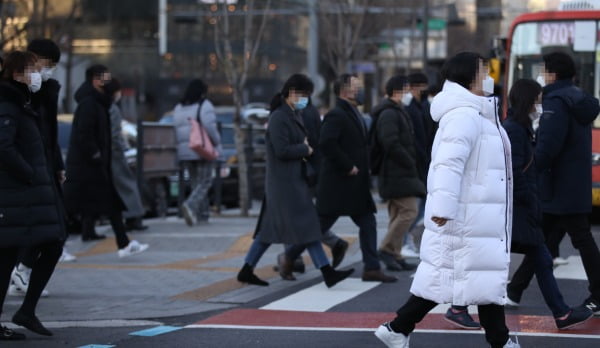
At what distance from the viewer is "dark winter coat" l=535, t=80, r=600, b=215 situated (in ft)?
28.1

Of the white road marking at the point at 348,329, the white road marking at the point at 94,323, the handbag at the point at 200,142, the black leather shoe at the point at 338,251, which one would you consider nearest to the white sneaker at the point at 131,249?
the black leather shoe at the point at 338,251

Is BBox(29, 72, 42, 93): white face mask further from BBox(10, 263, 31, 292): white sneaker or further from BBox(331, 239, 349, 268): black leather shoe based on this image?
BBox(331, 239, 349, 268): black leather shoe

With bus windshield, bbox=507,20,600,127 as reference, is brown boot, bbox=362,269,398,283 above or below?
below

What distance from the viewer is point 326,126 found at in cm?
1050

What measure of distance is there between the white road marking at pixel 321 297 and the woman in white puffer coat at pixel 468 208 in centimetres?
262

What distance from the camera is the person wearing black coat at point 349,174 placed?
10.5 m

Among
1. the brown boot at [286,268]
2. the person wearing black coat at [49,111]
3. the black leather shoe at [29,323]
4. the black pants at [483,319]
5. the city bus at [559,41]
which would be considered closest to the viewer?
the black pants at [483,319]

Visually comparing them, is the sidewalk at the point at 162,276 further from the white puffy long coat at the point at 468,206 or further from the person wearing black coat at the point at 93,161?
the white puffy long coat at the point at 468,206

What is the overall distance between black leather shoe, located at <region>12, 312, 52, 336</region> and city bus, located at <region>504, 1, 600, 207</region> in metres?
9.87

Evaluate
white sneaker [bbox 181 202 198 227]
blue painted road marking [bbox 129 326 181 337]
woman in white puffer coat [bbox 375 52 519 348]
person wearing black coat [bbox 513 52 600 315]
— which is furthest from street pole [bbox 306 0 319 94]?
woman in white puffer coat [bbox 375 52 519 348]

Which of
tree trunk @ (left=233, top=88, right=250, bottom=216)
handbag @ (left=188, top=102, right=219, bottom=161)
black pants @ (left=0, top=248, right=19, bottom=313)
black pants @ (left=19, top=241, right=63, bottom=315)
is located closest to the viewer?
black pants @ (left=0, top=248, right=19, bottom=313)

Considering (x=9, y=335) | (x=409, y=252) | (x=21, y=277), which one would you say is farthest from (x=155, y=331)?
(x=409, y=252)

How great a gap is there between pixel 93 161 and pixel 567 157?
537 cm

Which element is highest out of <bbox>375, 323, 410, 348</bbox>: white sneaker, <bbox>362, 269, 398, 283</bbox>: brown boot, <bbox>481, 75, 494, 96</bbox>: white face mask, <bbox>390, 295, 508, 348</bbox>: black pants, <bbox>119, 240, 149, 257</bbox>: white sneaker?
<bbox>481, 75, 494, 96</bbox>: white face mask
